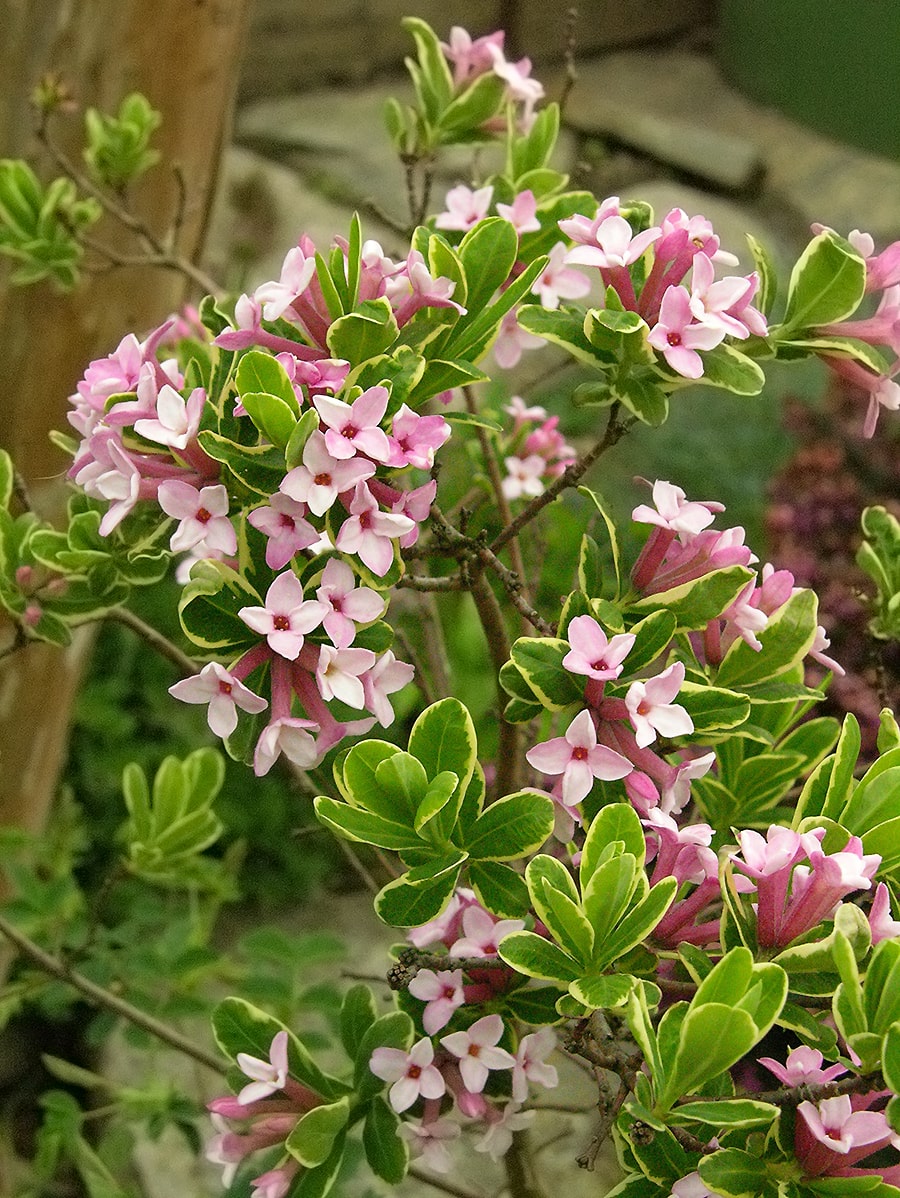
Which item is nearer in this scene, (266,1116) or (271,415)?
(271,415)

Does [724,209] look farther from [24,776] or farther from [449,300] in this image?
[449,300]

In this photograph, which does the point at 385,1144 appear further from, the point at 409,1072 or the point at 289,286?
the point at 289,286

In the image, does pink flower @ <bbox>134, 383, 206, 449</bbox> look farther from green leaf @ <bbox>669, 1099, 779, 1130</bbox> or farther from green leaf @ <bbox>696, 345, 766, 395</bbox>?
green leaf @ <bbox>669, 1099, 779, 1130</bbox>

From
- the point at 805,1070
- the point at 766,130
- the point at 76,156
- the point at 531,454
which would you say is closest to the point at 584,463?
the point at 805,1070

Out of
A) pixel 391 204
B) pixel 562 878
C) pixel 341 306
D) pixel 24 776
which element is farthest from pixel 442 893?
pixel 391 204

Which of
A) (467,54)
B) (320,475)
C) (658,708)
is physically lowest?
(658,708)

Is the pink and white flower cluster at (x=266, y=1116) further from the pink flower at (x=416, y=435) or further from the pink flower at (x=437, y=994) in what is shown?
the pink flower at (x=416, y=435)

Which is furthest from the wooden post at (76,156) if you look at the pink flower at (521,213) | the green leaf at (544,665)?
the green leaf at (544,665)
